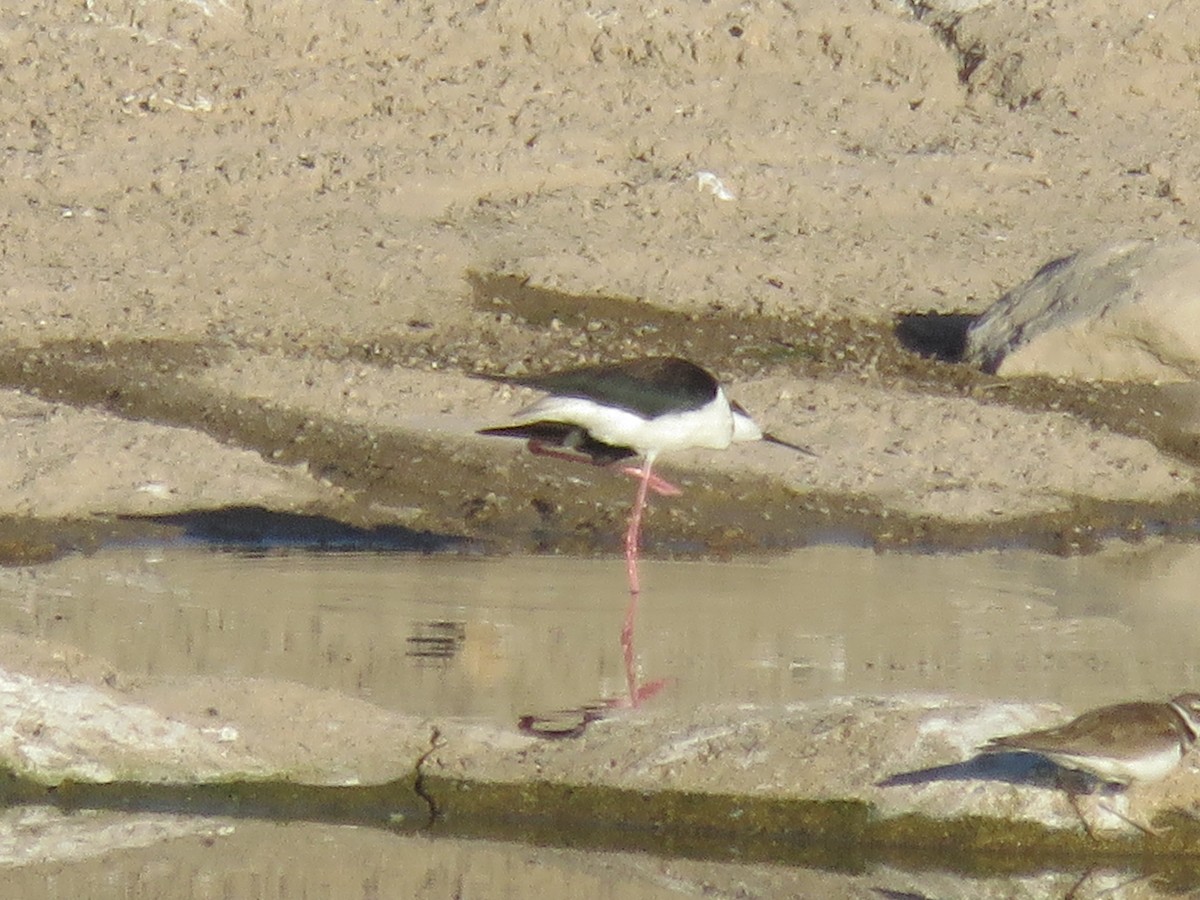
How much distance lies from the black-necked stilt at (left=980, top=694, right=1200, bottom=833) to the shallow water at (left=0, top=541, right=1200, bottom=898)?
62 cm

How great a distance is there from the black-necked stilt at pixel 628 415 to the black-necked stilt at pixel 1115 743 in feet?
8.93

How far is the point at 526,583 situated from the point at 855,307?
13.2 ft

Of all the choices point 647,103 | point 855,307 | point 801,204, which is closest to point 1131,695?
point 855,307

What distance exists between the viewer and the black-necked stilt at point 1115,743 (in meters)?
6.00

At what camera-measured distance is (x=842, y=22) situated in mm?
14469

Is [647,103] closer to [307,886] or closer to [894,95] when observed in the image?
[894,95]

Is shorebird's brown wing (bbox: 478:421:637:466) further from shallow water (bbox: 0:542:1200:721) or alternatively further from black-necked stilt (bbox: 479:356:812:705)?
shallow water (bbox: 0:542:1200:721)

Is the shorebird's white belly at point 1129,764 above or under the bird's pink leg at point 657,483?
under

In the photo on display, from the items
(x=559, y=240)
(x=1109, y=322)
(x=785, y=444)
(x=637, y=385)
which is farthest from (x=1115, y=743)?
(x=559, y=240)

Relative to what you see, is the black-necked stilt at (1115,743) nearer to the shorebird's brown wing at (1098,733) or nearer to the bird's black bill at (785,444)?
the shorebird's brown wing at (1098,733)

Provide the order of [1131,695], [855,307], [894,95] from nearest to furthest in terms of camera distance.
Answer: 1. [1131,695]
2. [855,307]
3. [894,95]

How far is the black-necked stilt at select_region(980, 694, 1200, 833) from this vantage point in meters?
6.00

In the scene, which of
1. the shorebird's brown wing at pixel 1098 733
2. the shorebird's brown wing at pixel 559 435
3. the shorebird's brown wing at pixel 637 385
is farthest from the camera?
the shorebird's brown wing at pixel 559 435

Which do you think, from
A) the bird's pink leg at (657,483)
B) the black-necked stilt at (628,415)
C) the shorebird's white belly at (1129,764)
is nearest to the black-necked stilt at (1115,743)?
the shorebird's white belly at (1129,764)
